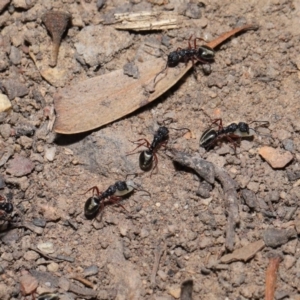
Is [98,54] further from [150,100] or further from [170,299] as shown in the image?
[170,299]

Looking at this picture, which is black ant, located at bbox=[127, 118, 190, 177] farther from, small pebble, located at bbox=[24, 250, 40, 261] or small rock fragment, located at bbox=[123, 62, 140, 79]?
small pebble, located at bbox=[24, 250, 40, 261]

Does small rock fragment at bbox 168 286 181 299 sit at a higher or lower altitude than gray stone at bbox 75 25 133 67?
lower

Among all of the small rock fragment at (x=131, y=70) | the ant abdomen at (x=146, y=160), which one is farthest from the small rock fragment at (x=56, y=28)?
the ant abdomen at (x=146, y=160)

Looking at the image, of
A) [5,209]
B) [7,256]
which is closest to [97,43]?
[5,209]

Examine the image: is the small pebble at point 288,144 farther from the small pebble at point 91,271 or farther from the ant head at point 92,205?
the small pebble at point 91,271

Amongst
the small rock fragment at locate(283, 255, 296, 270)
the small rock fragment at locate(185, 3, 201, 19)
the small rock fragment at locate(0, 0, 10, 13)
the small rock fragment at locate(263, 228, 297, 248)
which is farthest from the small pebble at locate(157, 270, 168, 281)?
the small rock fragment at locate(0, 0, 10, 13)
